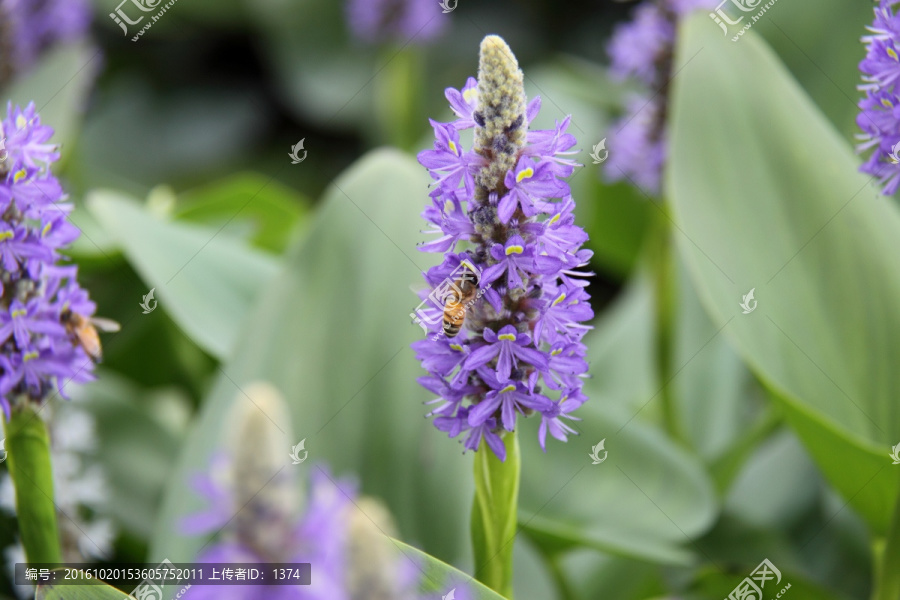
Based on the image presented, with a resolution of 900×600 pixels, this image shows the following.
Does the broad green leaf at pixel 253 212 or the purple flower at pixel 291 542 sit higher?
the broad green leaf at pixel 253 212

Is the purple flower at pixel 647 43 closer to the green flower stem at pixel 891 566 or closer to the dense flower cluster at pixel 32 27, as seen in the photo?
the green flower stem at pixel 891 566

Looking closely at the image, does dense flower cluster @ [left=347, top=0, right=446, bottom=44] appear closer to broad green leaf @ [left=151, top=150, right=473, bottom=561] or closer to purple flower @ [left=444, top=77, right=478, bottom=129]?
broad green leaf @ [left=151, top=150, right=473, bottom=561]

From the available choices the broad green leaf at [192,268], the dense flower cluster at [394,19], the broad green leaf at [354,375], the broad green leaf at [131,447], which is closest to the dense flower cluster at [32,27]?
the broad green leaf at [192,268]

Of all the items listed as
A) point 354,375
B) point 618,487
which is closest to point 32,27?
point 354,375

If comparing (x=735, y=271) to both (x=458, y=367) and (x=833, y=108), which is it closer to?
(x=458, y=367)

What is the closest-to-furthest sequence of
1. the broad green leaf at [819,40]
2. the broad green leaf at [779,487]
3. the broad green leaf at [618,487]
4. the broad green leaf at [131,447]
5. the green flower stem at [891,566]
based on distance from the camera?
the green flower stem at [891,566] → the broad green leaf at [618,487] → the broad green leaf at [131,447] → the broad green leaf at [779,487] → the broad green leaf at [819,40]

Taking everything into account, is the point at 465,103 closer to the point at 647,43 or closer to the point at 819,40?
the point at 647,43

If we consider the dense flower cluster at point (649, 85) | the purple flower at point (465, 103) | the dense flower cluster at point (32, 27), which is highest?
the dense flower cluster at point (32, 27)
